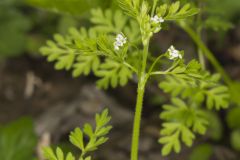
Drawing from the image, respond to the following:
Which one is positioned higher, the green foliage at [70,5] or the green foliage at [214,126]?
the green foliage at [70,5]

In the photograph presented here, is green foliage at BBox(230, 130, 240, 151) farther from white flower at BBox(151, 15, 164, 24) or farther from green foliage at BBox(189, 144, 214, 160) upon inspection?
white flower at BBox(151, 15, 164, 24)

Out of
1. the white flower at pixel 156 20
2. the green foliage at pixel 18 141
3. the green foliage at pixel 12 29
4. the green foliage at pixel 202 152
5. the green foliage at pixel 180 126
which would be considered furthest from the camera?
the green foliage at pixel 12 29

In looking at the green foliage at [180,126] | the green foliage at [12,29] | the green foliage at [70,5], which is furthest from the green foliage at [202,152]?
→ the green foliage at [12,29]

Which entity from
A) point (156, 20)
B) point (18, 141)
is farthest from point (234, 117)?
point (156, 20)

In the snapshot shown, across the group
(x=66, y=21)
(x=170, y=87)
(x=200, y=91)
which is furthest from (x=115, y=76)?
(x=66, y=21)

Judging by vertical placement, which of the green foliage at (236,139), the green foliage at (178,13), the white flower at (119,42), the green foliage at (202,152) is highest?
the green foliage at (178,13)

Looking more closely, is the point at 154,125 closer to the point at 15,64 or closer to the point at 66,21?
the point at 66,21

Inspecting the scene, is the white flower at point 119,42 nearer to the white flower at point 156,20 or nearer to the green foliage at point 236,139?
the white flower at point 156,20

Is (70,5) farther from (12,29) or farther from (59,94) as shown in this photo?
(12,29)
